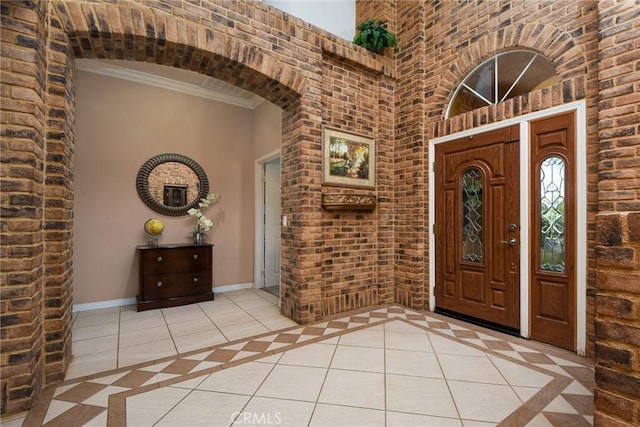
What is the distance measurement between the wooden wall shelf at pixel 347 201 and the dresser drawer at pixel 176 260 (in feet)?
6.77

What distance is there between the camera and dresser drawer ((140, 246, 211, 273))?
12.1ft

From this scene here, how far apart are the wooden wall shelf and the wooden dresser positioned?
6.69ft

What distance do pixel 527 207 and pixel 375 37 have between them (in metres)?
2.58

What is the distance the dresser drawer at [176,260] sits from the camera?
3697 millimetres

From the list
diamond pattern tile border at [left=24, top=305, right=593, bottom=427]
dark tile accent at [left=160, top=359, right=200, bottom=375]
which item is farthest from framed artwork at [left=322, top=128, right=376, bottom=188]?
dark tile accent at [left=160, top=359, right=200, bottom=375]

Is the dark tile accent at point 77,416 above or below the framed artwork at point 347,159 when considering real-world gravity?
below

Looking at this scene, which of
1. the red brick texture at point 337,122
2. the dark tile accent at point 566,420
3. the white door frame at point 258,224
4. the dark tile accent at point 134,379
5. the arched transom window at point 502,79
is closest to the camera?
the dark tile accent at point 566,420

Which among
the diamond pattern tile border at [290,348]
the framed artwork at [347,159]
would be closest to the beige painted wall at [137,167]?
the framed artwork at [347,159]

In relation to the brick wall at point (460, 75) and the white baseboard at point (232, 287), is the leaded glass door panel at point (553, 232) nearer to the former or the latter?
the brick wall at point (460, 75)

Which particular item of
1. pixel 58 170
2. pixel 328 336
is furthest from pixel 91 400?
pixel 328 336

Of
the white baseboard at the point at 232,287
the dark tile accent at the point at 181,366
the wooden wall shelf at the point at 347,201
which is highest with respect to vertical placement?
the wooden wall shelf at the point at 347,201

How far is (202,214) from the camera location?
4492 mm

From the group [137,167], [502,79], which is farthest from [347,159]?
[137,167]

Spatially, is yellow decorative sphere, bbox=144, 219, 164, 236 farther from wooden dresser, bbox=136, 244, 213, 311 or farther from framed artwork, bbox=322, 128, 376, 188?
framed artwork, bbox=322, 128, 376, 188
